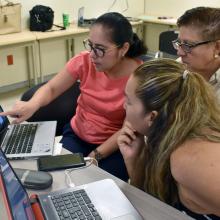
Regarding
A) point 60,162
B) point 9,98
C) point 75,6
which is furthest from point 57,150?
point 75,6

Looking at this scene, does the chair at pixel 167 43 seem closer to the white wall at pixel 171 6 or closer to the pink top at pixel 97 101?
the pink top at pixel 97 101

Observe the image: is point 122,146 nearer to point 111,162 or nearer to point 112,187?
point 112,187

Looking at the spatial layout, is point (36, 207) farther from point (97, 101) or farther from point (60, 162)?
point (97, 101)

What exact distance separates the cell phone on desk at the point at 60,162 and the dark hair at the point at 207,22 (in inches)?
32.9

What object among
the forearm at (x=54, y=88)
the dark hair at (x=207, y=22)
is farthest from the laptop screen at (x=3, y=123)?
the dark hair at (x=207, y=22)

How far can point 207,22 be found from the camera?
5.37 ft

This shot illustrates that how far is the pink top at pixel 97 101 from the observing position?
5.79ft

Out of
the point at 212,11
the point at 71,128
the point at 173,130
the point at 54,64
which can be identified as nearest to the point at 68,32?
the point at 54,64

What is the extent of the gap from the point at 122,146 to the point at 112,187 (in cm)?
25

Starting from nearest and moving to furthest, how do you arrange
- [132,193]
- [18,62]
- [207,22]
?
[132,193], [207,22], [18,62]

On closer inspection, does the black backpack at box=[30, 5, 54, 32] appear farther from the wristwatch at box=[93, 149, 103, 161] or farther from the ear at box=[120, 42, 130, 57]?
the wristwatch at box=[93, 149, 103, 161]

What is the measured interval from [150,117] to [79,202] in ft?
1.16

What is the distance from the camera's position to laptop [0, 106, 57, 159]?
4.45 ft

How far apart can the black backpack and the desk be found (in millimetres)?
3114
